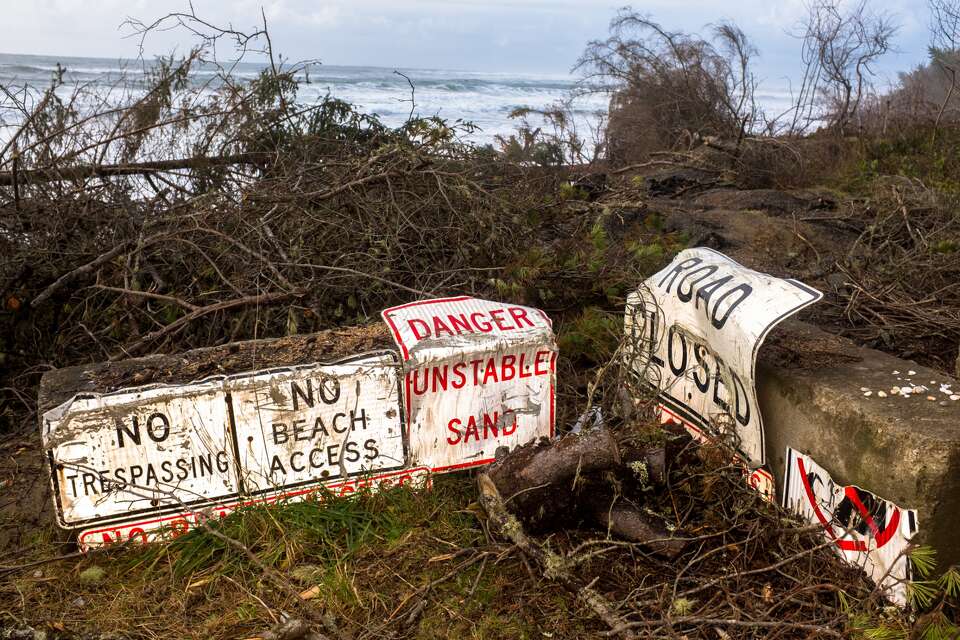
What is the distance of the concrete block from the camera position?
94.1 inches

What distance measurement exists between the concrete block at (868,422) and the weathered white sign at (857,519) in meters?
0.03

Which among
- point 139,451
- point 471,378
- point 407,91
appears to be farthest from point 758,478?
point 407,91

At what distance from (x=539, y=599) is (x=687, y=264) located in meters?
1.59

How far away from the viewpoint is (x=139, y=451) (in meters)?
2.81

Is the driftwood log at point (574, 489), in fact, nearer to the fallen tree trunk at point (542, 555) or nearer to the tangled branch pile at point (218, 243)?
the fallen tree trunk at point (542, 555)

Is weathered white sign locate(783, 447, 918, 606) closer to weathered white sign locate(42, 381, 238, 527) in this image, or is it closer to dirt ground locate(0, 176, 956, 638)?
dirt ground locate(0, 176, 956, 638)

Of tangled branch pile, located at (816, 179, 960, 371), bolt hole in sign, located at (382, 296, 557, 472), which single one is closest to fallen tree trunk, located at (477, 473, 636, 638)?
bolt hole in sign, located at (382, 296, 557, 472)

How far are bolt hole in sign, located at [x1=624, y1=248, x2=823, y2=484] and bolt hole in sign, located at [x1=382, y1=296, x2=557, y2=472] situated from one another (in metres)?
0.54

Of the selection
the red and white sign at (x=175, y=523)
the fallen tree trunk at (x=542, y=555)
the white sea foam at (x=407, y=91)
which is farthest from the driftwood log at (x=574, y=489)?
the white sea foam at (x=407, y=91)

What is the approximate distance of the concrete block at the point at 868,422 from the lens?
239 cm

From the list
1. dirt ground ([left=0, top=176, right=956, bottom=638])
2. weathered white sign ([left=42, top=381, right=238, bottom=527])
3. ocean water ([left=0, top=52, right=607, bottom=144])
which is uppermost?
ocean water ([left=0, top=52, right=607, bottom=144])

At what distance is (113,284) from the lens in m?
4.48

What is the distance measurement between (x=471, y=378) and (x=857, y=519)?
1476mm

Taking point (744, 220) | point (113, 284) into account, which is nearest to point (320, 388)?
point (113, 284)
